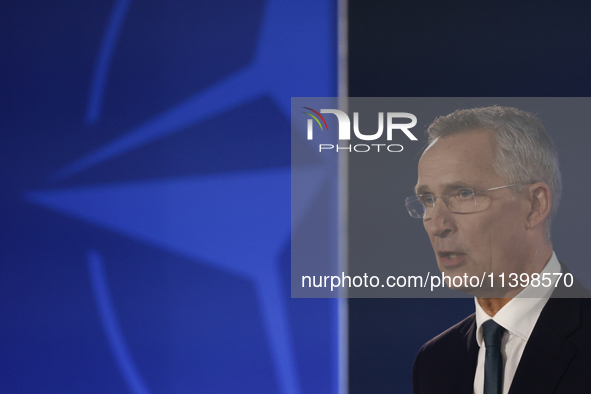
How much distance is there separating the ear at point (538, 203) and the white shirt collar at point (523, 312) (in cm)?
17

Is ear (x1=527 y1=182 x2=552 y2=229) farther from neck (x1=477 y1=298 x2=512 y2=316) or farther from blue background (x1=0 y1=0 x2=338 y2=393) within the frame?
blue background (x1=0 y1=0 x2=338 y2=393)

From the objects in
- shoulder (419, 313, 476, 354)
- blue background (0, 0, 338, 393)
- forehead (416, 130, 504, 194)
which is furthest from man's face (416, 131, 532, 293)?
blue background (0, 0, 338, 393)

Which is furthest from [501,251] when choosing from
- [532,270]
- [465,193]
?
[465,193]

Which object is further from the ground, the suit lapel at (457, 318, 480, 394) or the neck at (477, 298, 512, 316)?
the neck at (477, 298, 512, 316)

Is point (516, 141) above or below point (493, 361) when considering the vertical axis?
above

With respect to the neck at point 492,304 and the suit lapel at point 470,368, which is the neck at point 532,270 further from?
the suit lapel at point 470,368

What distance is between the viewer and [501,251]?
1.75m

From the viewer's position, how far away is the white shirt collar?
1673 millimetres

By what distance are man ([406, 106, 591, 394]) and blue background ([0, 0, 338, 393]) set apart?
1.65 ft

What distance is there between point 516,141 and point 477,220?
0.98 feet

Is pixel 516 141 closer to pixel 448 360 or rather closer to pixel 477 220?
pixel 477 220

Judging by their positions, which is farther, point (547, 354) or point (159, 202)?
point (159, 202)

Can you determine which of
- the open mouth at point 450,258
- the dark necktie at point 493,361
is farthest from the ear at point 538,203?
the dark necktie at point 493,361

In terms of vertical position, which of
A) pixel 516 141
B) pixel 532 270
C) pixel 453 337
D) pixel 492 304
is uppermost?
pixel 516 141
